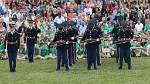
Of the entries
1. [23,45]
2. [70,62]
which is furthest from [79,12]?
[70,62]

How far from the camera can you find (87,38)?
19766 millimetres

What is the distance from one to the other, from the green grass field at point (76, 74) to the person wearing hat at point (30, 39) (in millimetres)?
683

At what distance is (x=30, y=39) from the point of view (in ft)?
74.9

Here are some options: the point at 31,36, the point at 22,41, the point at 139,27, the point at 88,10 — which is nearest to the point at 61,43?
the point at 31,36

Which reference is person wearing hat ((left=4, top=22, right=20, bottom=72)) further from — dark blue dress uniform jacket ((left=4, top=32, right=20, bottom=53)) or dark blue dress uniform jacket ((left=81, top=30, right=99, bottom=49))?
dark blue dress uniform jacket ((left=81, top=30, right=99, bottom=49))

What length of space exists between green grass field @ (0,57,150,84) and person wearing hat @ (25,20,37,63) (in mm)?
683

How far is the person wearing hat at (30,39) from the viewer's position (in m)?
22.7

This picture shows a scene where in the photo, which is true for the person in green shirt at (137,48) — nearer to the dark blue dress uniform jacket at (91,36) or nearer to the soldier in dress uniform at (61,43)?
the dark blue dress uniform jacket at (91,36)

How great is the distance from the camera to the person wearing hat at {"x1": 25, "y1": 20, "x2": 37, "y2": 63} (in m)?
22.7

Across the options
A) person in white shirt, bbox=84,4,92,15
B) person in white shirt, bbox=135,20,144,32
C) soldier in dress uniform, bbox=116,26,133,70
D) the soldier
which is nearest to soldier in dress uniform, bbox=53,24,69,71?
soldier in dress uniform, bbox=116,26,133,70

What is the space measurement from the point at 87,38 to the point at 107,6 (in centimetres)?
1031

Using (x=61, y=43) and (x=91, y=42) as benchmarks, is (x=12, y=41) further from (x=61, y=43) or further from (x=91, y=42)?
(x=91, y=42)

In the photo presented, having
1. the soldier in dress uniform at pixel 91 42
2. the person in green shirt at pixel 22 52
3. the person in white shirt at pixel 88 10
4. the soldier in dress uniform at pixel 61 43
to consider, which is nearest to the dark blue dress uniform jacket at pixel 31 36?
the person in green shirt at pixel 22 52

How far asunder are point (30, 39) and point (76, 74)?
5091 mm
